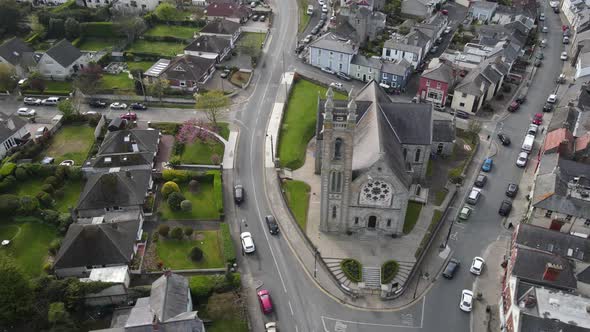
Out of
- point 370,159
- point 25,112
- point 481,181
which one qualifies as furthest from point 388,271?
point 25,112

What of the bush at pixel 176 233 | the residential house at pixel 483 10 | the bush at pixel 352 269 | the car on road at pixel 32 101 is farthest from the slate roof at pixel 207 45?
the residential house at pixel 483 10

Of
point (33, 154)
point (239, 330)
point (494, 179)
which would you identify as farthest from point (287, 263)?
point (33, 154)

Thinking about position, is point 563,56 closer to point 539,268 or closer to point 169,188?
point 539,268

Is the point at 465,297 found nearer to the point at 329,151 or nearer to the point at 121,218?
the point at 329,151

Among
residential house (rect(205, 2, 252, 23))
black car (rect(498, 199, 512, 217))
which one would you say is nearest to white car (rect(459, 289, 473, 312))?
black car (rect(498, 199, 512, 217))

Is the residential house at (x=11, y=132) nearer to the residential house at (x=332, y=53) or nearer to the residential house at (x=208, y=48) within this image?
the residential house at (x=208, y=48)
